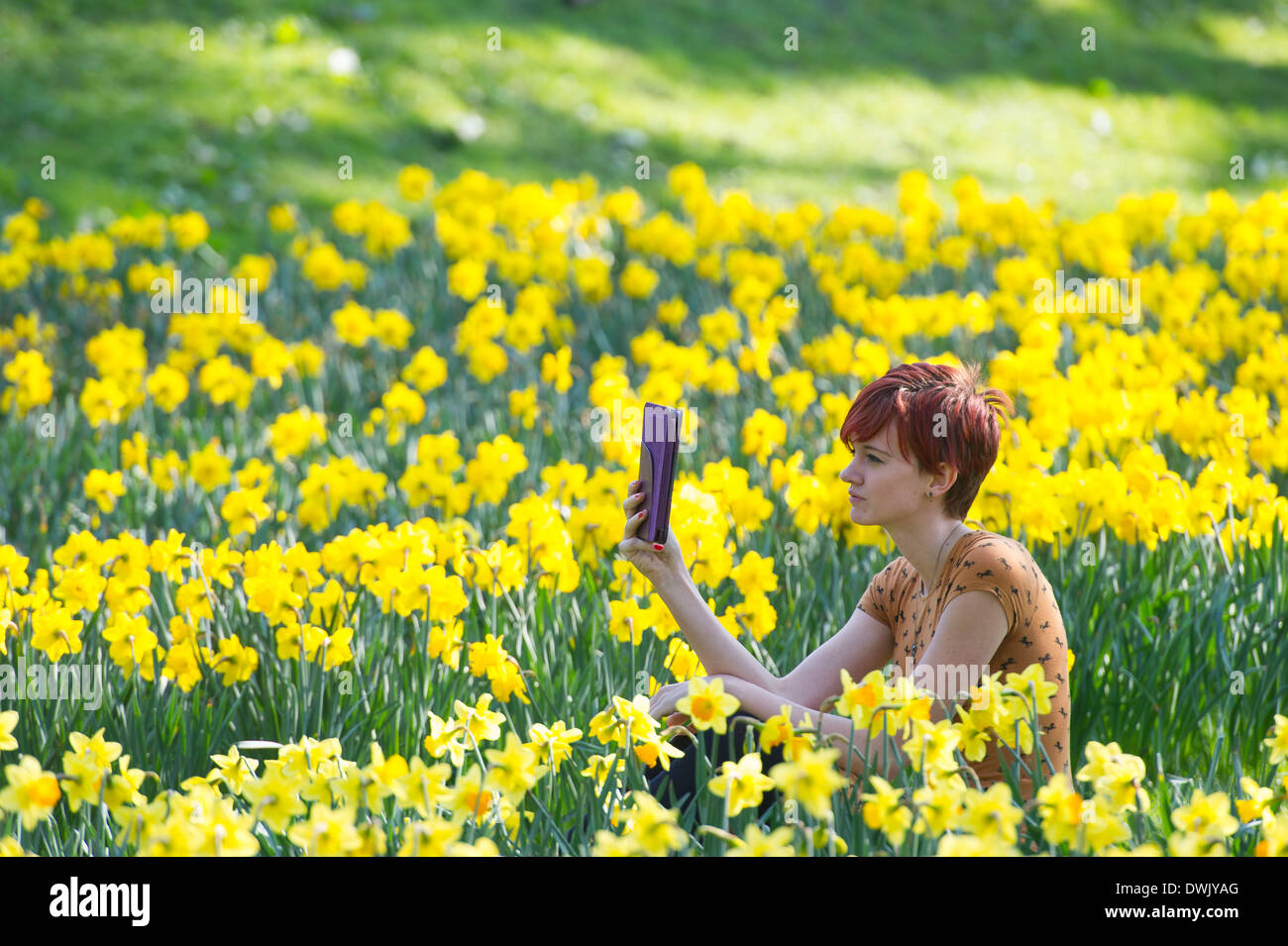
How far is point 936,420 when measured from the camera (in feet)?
7.41

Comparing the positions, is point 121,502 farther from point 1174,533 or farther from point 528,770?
point 1174,533

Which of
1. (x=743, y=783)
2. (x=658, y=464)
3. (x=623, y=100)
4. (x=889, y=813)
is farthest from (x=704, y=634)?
(x=623, y=100)

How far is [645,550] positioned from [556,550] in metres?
0.56

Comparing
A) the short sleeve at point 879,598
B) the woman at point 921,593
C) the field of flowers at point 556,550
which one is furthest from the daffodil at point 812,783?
the short sleeve at point 879,598

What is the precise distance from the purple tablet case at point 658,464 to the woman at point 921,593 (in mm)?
49

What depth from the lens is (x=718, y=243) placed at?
742 centimetres

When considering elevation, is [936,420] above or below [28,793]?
above

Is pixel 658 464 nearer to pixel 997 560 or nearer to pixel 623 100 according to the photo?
pixel 997 560

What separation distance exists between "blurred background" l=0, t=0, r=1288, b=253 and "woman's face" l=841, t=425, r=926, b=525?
7.10 m

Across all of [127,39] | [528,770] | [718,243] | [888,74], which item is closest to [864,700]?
[528,770]

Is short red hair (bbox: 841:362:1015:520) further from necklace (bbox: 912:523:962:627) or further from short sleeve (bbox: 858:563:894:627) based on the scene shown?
short sleeve (bbox: 858:563:894:627)

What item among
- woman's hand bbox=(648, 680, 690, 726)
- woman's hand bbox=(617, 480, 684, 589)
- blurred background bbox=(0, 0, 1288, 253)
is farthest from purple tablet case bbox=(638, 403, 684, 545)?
blurred background bbox=(0, 0, 1288, 253)

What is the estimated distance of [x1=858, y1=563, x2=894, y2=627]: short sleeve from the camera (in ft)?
8.25
